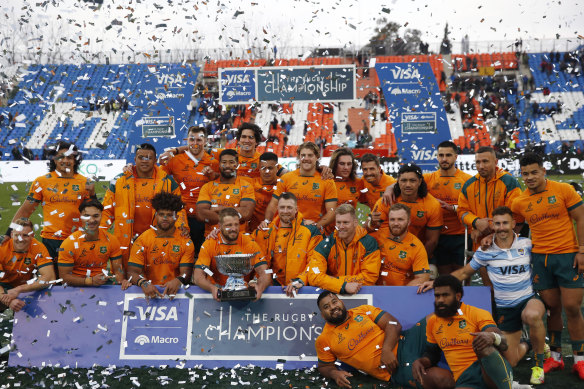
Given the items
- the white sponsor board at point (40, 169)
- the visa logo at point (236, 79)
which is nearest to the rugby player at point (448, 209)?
the visa logo at point (236, 79)

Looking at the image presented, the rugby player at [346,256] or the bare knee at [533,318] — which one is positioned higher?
the rugby player at [346,256]

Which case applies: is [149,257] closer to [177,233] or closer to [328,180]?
[177,233]

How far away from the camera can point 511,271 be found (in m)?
5.92

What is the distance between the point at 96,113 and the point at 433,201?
3900cm

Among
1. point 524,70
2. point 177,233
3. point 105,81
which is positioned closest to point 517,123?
point 524,70

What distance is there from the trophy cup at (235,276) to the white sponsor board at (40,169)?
19.3 metres

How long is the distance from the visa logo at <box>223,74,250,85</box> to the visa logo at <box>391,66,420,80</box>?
17.2 ft

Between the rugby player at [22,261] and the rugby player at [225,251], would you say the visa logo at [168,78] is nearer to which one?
the rugby player at [22,261]

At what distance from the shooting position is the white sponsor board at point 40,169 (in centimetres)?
2452

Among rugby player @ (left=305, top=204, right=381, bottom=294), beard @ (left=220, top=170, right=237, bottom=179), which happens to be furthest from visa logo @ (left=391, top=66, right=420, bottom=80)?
rugby player @ (left=305, top=204, right=381, bottom=294)

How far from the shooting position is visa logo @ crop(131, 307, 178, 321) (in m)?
6.10

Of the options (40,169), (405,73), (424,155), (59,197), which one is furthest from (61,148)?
(40,169)

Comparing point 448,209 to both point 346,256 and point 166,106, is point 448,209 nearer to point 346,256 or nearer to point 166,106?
point 346,256

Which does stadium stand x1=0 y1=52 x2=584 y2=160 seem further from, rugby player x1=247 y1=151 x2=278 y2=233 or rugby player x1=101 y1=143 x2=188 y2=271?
rugby player x1=101 y1=143 x2=188 y2=271
